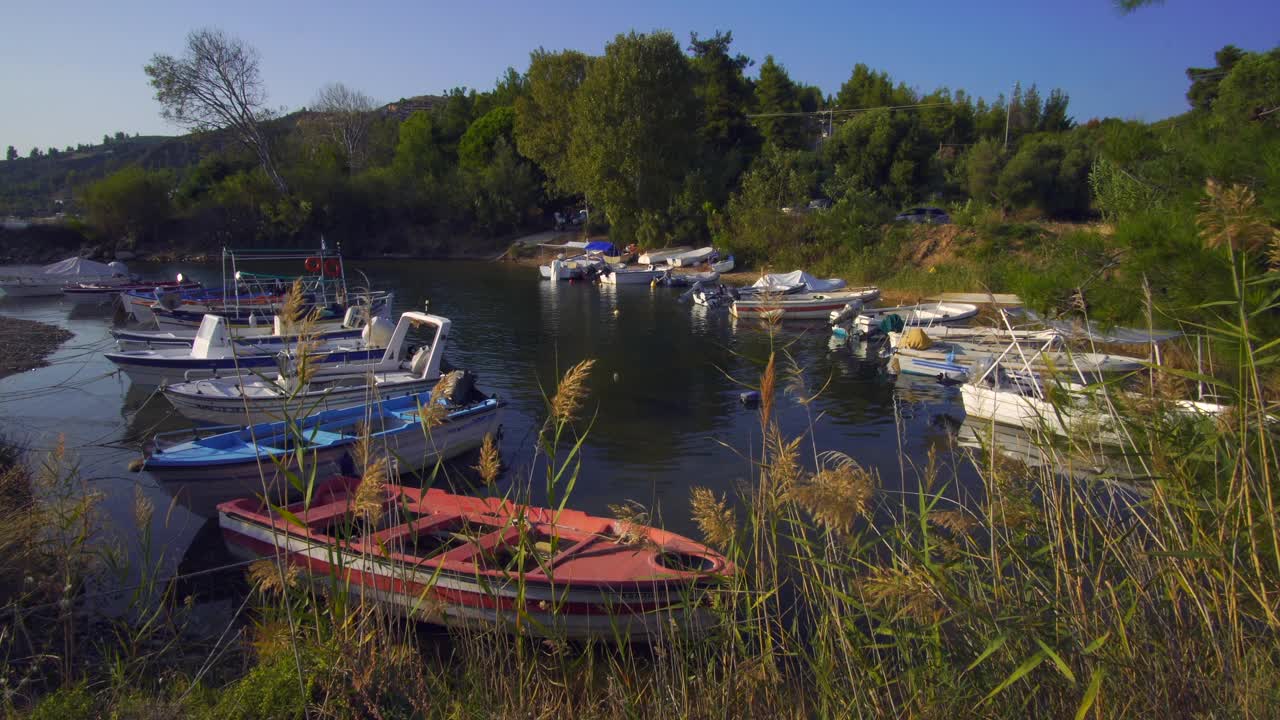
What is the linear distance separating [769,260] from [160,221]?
43207mm

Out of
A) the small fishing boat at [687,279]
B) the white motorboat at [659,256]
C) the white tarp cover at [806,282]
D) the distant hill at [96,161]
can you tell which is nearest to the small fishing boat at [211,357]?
the white tarp cover at [806,282]

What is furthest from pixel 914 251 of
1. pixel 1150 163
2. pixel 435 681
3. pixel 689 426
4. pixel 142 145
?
pixel 142 145

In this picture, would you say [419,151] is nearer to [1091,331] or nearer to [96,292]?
[96,292]

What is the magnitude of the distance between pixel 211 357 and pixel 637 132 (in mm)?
31219

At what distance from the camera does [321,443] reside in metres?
9.26

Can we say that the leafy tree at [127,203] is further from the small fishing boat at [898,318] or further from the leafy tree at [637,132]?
the small fishing boat at [898,318]

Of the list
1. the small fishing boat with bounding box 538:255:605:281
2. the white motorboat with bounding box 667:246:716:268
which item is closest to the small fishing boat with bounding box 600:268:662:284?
the white motorboat with bounding box 667:246:716:268

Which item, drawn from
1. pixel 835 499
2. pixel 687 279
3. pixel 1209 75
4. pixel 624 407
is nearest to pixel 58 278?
pixel 687 279

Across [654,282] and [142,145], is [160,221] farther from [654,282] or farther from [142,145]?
[142,145]

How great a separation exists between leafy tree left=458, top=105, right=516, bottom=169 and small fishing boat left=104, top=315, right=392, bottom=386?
145 feet

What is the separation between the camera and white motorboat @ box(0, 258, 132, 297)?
→ 31078 millimetres

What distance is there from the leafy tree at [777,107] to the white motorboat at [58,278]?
37959mm

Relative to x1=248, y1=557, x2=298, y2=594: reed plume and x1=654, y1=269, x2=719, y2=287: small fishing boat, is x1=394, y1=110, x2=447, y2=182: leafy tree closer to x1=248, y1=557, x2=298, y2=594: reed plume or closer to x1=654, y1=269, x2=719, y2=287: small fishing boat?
x1=654, y1=269, x2=719, y2=287: small fishing boat

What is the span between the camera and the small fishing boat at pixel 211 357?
47.8 ft
